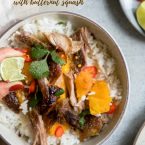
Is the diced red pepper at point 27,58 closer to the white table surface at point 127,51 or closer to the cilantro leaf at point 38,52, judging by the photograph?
the cilantro leaf at point 38,52

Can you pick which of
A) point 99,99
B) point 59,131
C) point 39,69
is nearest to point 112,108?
point 99,99

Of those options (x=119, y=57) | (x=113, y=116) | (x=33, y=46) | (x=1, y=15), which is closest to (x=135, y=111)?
(x=113, y=116)

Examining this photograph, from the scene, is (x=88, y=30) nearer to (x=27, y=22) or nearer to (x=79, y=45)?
(x=79, y=45)

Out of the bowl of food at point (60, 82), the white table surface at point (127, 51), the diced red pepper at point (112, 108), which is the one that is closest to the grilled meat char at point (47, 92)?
the bowl of food at point (60, 82)

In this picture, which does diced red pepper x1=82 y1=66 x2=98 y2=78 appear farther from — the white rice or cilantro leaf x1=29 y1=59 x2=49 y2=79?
cilantro leaf x1=29 y1=59 x2=49 y2=79

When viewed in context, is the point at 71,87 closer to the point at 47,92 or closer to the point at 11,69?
the point at 47,92

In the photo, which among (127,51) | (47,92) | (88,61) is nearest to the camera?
(47,92)
